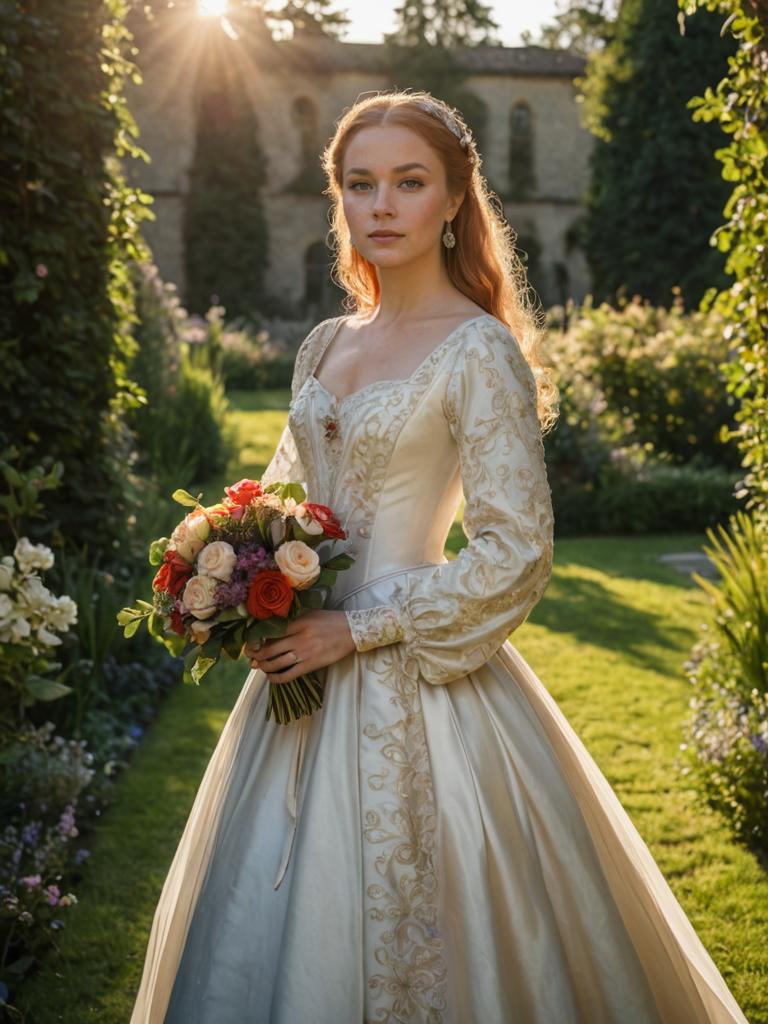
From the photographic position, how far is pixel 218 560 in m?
2.07

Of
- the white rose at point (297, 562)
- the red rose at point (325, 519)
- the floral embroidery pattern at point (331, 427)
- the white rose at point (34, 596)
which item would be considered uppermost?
the floral embroidery pattern at point (331, 427)

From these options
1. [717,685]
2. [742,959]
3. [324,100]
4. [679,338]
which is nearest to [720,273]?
[679,338]

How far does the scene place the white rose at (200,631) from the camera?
2.07 meters

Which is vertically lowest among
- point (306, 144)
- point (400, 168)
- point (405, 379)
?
point (405, 379)

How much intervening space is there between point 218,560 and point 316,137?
2934 cm

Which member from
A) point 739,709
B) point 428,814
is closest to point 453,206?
point 428,814

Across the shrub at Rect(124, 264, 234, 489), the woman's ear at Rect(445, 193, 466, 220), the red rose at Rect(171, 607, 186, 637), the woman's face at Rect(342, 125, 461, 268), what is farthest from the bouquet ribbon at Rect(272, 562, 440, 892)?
the shrub at Rect(124, 264, 234, 489)

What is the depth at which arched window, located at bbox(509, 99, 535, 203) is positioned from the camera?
3027 centimetres

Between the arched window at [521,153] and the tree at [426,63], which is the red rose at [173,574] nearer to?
the tree at [426,63]

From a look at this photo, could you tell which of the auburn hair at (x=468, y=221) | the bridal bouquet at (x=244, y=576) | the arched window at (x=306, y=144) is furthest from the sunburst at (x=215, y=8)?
the bridal bouquet at (x=244, y=576)

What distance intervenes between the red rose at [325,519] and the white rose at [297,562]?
2.9 inches

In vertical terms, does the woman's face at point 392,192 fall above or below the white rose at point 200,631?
above

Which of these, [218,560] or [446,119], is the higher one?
[446,119]

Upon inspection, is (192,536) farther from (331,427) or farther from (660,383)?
(660,383)
